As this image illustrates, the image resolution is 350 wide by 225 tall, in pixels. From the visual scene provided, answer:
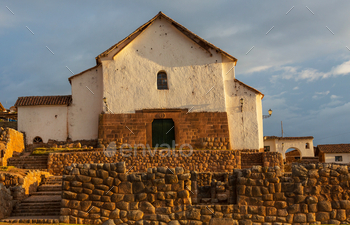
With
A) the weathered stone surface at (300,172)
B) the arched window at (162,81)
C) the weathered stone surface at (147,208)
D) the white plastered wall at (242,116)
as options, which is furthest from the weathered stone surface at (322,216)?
the arched window at (162,81)

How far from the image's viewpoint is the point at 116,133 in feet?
68.3

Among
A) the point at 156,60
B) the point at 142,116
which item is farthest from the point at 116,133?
the point at 156,60

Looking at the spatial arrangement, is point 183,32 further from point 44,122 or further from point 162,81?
point 44,122

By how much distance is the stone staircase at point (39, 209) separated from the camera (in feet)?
31.0

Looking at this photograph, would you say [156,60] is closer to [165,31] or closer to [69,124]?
[165,31]

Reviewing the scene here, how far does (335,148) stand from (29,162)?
34858mm

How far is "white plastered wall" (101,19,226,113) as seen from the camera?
834 inches

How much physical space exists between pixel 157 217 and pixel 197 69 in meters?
14.2

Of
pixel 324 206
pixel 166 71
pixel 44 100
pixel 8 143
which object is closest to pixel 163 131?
pixel 166 71

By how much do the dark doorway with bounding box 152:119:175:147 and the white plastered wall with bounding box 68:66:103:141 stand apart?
3649 mm

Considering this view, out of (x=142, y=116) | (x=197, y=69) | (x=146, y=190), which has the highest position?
(x=197, y=69)

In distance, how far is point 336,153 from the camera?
4072cm

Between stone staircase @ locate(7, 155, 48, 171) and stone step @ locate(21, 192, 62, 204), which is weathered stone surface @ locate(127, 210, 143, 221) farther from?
stone staircase @ locate(7, 155, 48, 171)

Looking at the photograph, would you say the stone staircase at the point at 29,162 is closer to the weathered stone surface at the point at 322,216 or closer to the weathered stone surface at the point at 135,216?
the weathered stone surface at the point at 135,216
